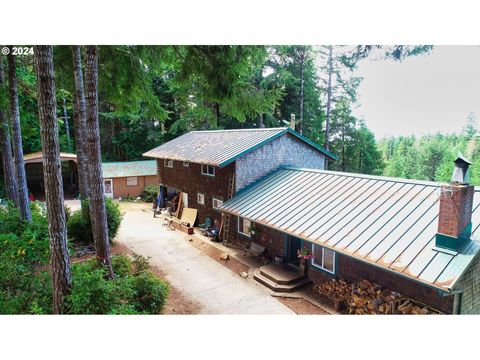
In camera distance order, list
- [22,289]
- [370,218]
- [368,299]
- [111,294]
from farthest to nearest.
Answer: [370,218]
[368,299]
[22,289]
[111,294]

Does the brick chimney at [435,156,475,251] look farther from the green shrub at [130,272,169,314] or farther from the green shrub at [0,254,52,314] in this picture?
the green shrub at [0,254,52,314]

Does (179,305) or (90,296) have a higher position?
(90,296)

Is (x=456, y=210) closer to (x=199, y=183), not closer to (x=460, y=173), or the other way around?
(x=460, y=173)

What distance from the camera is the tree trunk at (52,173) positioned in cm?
543

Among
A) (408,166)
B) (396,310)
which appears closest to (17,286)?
(396,310)

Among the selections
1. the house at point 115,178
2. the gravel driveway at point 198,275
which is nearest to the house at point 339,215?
the gravel driveway at point 198,275

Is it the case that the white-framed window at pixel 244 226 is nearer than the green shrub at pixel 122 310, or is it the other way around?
the green shrub at pixel 122 310

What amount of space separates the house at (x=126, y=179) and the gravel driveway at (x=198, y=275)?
8744mm

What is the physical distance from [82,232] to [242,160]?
689 centimetres

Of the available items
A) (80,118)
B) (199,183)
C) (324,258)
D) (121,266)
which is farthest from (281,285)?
(80,118)

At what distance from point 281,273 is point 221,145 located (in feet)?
24.3

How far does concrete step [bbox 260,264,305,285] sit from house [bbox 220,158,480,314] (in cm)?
40

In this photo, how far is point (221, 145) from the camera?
15.8m

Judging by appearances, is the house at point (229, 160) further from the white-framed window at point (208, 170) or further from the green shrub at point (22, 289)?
the green shrub at point (22, 289)
